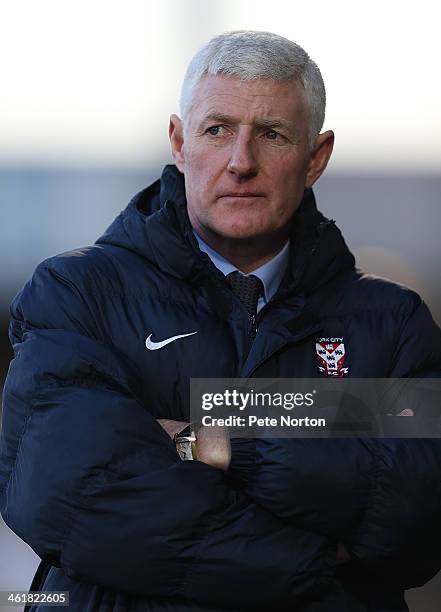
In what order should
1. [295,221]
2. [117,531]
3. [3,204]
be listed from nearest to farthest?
1. [117,531]
2. [295,221]
3. [3,204]

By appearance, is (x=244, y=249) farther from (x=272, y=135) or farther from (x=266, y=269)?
(x=272, y=135)

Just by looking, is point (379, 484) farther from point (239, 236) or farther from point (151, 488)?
point (239, 236)

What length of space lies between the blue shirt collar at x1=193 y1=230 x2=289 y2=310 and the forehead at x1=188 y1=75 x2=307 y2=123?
0.77 ft

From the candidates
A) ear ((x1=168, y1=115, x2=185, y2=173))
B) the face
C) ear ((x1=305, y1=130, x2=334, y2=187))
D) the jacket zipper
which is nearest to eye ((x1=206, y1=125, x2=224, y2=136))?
the face

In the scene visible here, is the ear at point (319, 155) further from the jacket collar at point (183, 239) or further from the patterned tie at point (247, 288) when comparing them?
the patterned tie at point (247, 288)

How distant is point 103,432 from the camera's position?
1795 millimetres

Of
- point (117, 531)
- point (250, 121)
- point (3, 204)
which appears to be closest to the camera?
point (117, 531)

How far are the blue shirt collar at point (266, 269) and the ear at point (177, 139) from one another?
14cm

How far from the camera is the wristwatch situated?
188 centimetres

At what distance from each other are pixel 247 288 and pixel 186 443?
14.3 inches

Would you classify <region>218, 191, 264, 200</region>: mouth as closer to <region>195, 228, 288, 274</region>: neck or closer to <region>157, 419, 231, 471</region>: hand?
<region>195, 228, 288, 274</region>: neck

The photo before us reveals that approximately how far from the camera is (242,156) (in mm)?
2059

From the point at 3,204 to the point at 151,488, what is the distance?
4.83 meters

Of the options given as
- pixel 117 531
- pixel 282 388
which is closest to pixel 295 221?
pixel 282 388
